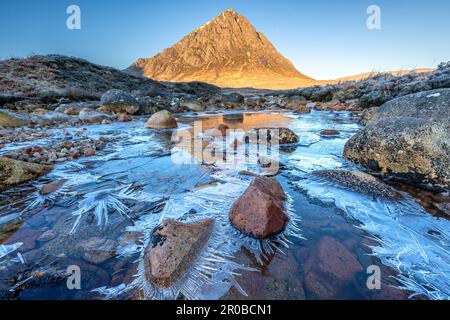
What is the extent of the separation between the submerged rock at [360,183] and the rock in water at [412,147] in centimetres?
42

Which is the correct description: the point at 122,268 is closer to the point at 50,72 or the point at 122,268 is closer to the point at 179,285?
the point at 179,285

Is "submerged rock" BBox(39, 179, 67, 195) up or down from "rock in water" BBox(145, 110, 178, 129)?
down

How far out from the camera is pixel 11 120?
21.3 feet

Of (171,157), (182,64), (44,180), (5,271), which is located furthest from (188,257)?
(182,64)

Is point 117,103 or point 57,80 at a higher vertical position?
point 57,80

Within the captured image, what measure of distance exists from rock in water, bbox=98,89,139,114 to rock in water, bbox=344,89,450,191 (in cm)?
1070

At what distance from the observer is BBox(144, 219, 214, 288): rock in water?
49.5 inches

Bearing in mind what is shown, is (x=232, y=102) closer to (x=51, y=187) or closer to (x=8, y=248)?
(x=51, y=187)

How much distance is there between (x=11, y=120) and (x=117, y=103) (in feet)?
16.0

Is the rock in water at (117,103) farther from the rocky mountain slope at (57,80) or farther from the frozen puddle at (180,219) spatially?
the frozen puddle at (180,219)

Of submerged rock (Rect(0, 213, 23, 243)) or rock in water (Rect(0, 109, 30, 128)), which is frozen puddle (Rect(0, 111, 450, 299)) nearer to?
submerged rock (Rect(0, 213, 23, 243))

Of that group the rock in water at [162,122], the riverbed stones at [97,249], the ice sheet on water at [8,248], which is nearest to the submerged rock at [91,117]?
the rock in water at [162,122]

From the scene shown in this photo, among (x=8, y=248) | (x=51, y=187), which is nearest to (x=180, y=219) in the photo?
(x=8, y=248)

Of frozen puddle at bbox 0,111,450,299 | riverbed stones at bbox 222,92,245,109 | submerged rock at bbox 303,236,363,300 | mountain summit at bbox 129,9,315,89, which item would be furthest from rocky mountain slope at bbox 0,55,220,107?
mountain summit at bbox 129,9,315,89
